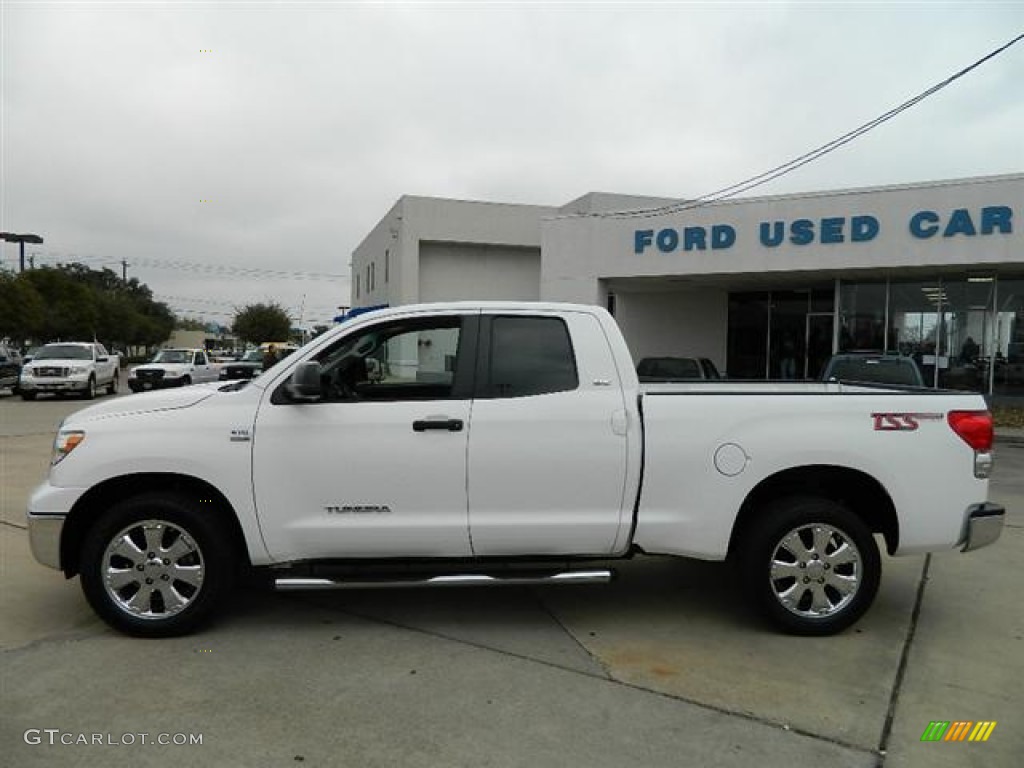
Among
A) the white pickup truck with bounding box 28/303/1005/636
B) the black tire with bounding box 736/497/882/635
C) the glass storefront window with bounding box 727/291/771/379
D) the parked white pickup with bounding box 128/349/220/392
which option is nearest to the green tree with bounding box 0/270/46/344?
the parked white pickup with bounding box 128/349/220/392

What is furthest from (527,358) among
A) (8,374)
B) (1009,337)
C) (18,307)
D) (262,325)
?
(262,325)

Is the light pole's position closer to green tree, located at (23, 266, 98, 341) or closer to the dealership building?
green tree, located at (23, 266, 98, 341)

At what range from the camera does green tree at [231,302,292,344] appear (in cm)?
10162

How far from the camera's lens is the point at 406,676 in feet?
13.3

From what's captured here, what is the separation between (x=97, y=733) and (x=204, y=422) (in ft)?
5.43

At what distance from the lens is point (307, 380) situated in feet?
14.2

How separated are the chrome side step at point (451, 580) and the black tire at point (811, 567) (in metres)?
0.88

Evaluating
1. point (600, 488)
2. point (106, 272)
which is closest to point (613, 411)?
point (600, 488)

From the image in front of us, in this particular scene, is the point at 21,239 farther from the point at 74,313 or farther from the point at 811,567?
the point at 811,567

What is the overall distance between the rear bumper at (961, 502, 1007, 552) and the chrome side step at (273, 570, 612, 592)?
212 cm

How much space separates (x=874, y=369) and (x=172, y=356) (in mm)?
24764

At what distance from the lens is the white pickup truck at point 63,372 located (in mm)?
23234

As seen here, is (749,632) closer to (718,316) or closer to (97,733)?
(97,733)

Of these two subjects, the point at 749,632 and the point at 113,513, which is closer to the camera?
the point at 113,513
